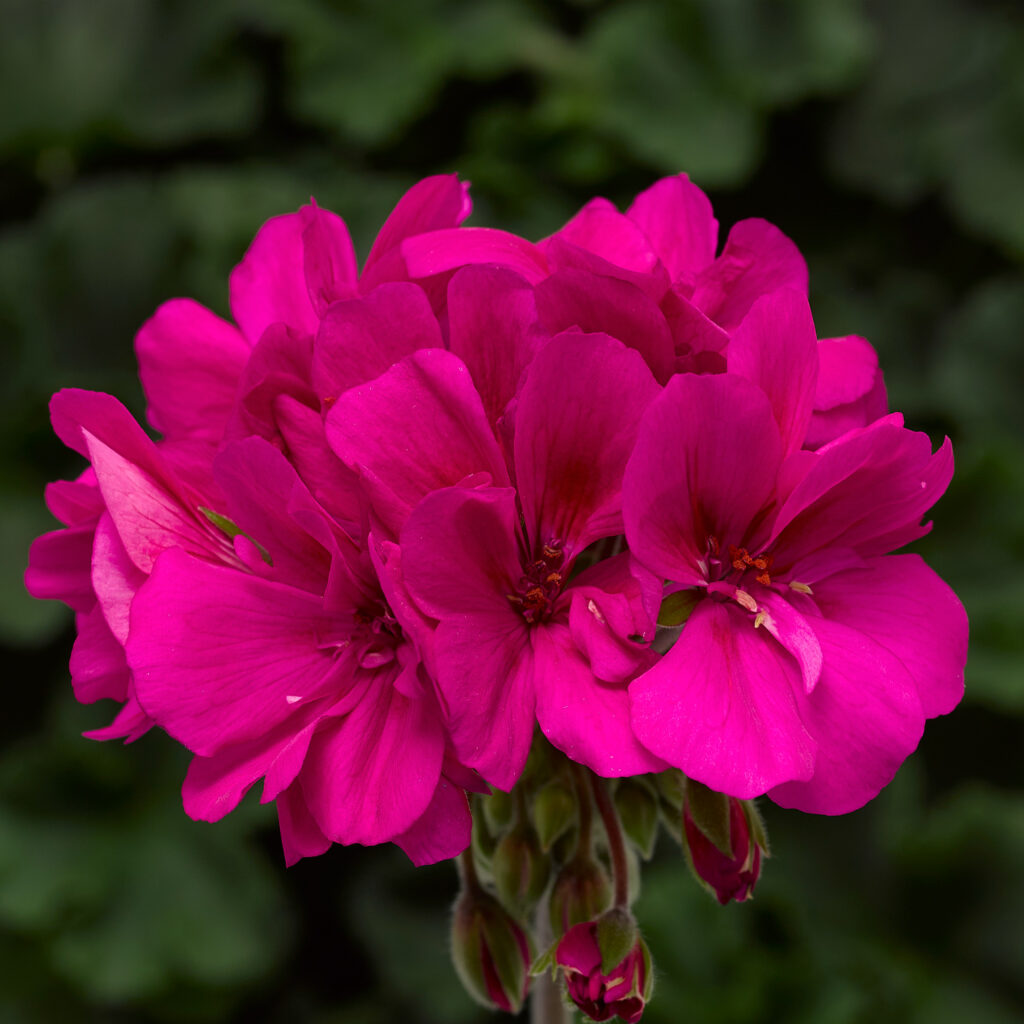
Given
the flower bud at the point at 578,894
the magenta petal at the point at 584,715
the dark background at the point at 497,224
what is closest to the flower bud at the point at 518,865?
the flower bud at the point at 578,894

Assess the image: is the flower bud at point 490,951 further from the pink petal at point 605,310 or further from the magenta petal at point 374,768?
the pink petal at point 605,310

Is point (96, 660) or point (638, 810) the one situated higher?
point (96, 660)

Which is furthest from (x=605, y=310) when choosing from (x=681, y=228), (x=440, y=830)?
(x=440, y=830)

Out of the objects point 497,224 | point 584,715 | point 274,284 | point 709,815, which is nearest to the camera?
point 584,715

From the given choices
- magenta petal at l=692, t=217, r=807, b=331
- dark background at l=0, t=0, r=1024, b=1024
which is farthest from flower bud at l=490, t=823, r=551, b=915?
dark background at l=0, t=0, r=1024, b=1024

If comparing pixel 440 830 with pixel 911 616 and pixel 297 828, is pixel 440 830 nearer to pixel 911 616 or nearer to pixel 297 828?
pixel 297 828

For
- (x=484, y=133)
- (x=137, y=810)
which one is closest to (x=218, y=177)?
(x=484, y=133)

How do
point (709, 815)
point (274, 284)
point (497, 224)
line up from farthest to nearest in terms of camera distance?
point (497, 224)
point (274, 284)
point (709, 815)

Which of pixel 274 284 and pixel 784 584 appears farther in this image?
pixel 274 284
